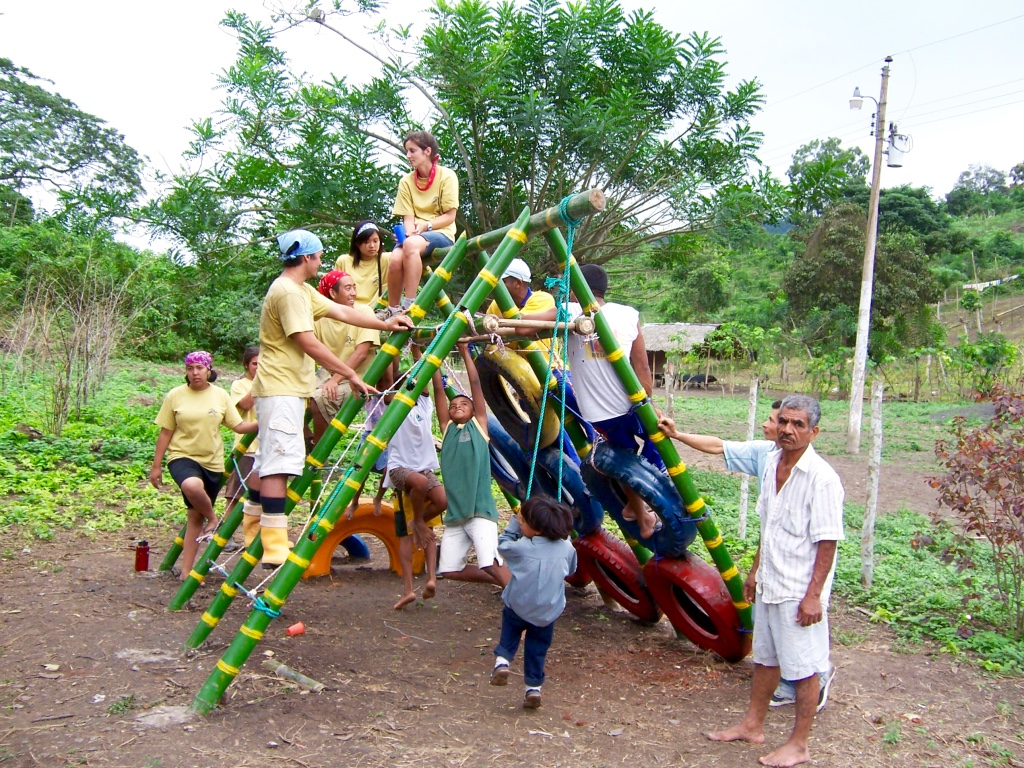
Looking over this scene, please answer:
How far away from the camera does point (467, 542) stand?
5.35 m

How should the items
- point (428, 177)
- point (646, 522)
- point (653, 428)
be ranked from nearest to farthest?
point (653, 428)
point (646, 522)
point (428, 177)

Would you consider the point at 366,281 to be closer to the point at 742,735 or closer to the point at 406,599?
the point at 406,599

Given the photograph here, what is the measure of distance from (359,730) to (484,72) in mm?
6799

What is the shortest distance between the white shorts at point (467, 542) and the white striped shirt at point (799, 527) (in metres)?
1.85

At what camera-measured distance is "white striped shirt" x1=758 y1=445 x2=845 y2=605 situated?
3734 mm

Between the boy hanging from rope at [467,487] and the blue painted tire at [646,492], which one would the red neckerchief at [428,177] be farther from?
the blue painted tire at [646,492]

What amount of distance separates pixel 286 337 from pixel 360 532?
252cm

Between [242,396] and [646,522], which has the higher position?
[242,396]

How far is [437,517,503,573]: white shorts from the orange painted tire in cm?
143

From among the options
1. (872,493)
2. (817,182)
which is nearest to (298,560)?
(872,493)

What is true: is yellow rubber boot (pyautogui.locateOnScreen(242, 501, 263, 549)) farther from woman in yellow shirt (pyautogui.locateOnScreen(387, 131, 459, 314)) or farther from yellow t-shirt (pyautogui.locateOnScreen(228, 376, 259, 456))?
woman in yellow shirt (pyautogui.locateOnScreen(387, 131, 459, 314))

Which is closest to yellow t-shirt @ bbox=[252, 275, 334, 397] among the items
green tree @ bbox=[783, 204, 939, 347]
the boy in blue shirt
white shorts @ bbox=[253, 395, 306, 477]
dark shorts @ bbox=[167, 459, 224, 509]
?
white shorts @ bbox=[253, 395, 306, 477]

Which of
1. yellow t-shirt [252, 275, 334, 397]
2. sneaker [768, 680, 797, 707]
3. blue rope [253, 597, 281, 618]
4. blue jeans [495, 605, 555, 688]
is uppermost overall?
yellow t-shirt [252, 275, 334, 397]

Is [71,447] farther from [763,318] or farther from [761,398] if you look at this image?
[763,318]
